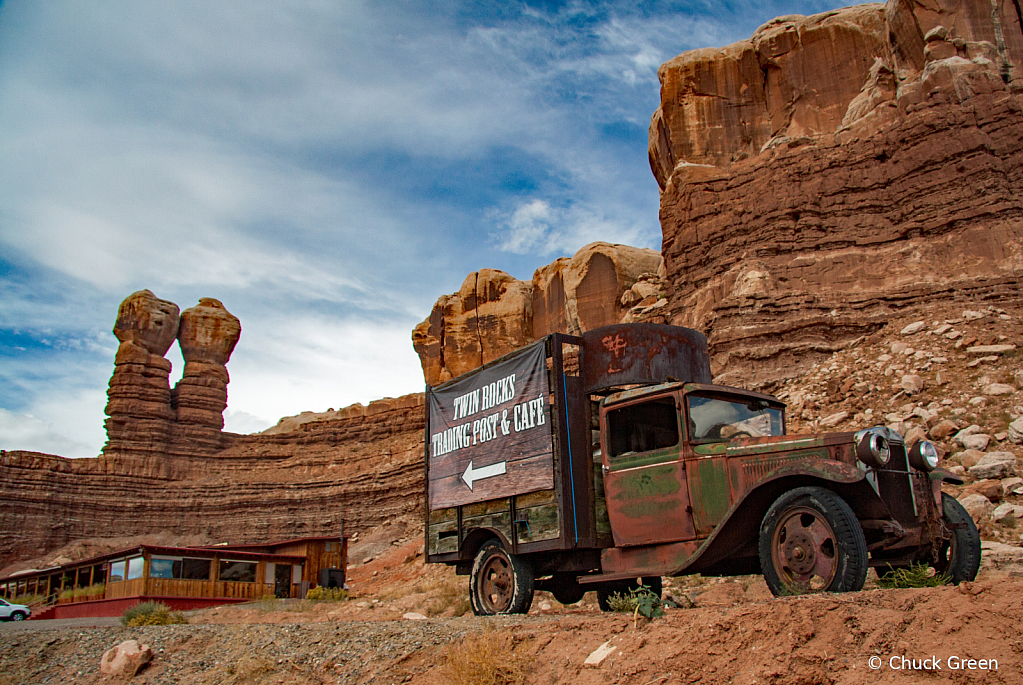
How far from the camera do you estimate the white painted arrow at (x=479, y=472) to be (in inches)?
366

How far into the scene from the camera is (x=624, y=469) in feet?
26.6

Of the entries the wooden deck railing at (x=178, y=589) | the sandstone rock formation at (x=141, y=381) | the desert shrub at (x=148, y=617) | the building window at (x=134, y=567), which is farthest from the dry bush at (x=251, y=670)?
the sandstone rock formation at (x=141, y=381)

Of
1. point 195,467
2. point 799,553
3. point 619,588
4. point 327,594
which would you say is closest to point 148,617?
point 619,588

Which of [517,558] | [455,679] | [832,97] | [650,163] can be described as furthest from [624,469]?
[650,163]

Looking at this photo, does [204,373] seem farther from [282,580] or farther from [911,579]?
[911,579]

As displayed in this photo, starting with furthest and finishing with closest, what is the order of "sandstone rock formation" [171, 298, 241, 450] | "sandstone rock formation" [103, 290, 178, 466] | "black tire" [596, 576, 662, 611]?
"sandstone rock formation" [171, 298, 241, 450], "sandstone rock formation" [103, 290, 178, 466], "black tire" [596, 576, 662, 611]

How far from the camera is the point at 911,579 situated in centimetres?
610

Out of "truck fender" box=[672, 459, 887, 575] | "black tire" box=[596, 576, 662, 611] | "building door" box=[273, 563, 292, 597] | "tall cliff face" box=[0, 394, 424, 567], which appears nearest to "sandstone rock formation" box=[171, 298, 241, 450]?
"tall cliff face" box=[0, 394, 424, 567]

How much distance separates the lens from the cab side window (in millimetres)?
7720

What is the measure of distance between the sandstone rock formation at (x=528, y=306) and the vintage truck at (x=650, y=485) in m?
28.5

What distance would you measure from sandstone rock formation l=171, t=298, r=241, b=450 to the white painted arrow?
155ft

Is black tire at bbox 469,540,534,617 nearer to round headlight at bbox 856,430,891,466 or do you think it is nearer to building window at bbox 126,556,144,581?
round headlight at bbox 856,430,891,466

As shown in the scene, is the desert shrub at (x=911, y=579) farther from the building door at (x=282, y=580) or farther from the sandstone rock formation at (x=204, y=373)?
the sandstone rock formation at (x=204, y=373)

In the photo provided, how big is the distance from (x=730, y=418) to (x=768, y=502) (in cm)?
131
